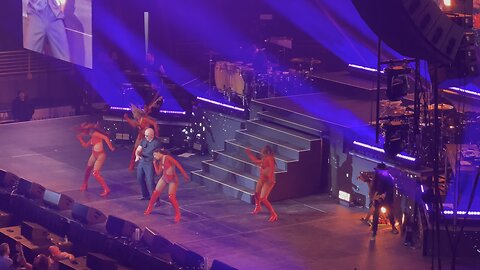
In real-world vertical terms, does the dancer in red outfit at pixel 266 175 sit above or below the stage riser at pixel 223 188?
above

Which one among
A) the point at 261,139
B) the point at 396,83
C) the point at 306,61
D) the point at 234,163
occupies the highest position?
the point at 396,83

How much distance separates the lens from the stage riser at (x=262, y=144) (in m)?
19.8

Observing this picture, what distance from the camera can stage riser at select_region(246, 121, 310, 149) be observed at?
1991 cm

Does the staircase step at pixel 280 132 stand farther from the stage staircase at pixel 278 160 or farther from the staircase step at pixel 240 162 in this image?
the staircase step at pixel 240 162

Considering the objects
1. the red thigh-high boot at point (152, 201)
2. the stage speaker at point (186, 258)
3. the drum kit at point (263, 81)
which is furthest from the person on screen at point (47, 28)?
the stage speaker at point (186, 258)

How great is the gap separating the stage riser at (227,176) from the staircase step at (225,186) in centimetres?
8

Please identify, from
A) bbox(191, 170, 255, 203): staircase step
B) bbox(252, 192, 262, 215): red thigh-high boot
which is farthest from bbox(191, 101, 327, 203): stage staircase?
bbox(252, 192, 262, 215): red thigh-high boot

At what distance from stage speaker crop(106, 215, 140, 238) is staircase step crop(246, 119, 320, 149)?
15.2 feet

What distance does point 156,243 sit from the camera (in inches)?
607

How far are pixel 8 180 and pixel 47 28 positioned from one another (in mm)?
6782

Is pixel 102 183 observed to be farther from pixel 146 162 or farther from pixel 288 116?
pixel 288 116

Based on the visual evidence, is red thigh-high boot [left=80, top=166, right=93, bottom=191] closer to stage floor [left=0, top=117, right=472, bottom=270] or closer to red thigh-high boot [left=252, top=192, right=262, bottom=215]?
stage floor [left=0, top=117, right=472, bottom=270]

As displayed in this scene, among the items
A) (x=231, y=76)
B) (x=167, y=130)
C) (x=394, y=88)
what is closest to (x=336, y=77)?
(x=231, y=76)

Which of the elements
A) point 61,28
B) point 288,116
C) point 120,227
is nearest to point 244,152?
point 288,116
